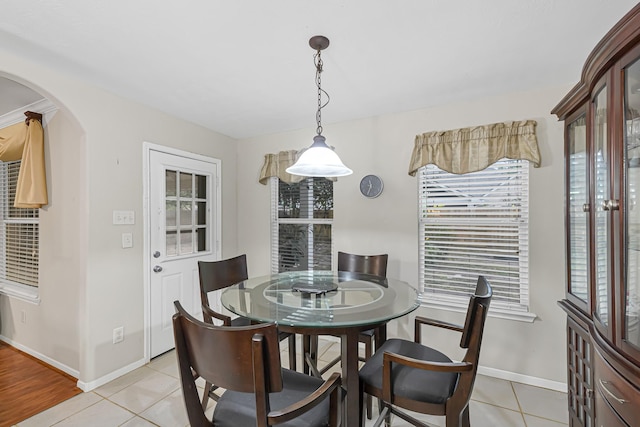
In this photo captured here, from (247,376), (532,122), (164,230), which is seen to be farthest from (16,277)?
(532,122)

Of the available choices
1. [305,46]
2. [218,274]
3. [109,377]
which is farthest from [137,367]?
[305,46]

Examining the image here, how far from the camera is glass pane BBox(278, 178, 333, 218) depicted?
11.1ft

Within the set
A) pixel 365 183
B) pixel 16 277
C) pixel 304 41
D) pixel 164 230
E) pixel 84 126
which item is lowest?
pixel 16 277

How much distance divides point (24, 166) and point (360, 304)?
3.19 m

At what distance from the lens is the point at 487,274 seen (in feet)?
8.46

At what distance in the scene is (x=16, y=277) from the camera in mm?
3160

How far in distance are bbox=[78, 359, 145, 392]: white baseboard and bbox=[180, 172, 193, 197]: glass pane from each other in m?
1.64

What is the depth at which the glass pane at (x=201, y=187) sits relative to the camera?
3.37m

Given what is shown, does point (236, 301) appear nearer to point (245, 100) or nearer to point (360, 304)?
point (360, 304)

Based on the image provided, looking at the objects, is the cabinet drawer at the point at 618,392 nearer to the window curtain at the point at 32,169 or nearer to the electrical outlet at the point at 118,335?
the electrical outlet at the point at 118,335

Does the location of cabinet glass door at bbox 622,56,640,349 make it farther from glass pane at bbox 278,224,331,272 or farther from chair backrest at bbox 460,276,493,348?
glass pane at bbox 278,224,331,272

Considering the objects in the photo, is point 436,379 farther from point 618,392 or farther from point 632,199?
point 632,199

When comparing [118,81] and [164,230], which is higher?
[118,81]

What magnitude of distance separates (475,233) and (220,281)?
2.23m
